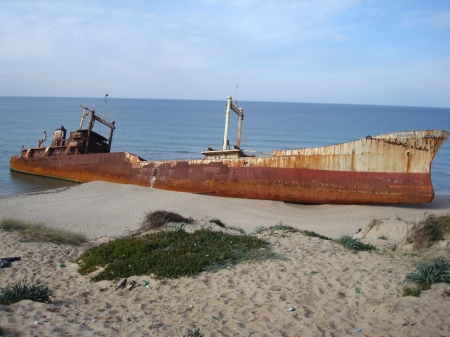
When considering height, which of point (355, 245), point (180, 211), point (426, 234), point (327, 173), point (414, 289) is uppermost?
point (327, 173)

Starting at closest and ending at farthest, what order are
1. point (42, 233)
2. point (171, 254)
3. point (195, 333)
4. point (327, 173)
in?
point (195, 333) < point (171, 254) < point (42, 233) < point (327, 173)

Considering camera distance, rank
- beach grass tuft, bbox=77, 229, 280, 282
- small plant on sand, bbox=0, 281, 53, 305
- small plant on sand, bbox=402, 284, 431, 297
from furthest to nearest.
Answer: beach grass tuft, bbox=77, 229, 280, 282 < small plant on sand, bbox=402, 284, 431, 297 < small plant on sand, bbox=0, 281, 53, 305

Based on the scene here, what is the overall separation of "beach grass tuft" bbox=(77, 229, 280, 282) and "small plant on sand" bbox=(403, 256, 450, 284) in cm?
Answer: 213

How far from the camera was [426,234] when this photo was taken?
7.89 metres

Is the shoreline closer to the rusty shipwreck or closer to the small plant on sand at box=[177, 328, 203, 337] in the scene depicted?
the rusty shipwreck

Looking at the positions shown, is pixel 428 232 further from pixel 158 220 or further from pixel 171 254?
pixel 158 220

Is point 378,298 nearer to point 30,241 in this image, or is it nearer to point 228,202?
point 30,241

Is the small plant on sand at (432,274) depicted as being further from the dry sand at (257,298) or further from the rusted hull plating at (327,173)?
the rusted hull plating at (327,173)

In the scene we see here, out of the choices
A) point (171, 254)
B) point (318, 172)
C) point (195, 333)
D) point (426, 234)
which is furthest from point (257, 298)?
point (318, 172)

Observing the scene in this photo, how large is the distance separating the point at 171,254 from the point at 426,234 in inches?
191

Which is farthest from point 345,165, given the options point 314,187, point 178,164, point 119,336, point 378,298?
point 119,336

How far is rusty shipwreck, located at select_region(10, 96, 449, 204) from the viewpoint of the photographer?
13.1 metres

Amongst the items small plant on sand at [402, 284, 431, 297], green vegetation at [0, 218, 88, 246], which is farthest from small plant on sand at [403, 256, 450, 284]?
green vegetation at [0, 218, 88, 246]

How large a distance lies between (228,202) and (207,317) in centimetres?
985
